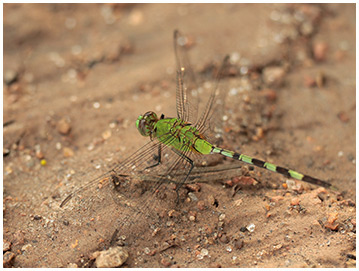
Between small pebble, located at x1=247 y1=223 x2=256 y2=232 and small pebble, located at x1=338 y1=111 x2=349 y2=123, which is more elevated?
small pebble, located at x1=338 y1=111 x2=349 y2=123

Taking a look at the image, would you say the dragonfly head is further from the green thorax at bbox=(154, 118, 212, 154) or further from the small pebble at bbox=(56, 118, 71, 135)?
the small pebble at bbox=(56, 118, 71, 135)

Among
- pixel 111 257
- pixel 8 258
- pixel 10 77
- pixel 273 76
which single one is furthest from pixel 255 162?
pixel 10 77

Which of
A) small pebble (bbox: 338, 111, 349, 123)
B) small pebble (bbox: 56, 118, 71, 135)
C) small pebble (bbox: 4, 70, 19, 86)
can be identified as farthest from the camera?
small pebble (bbox: 4, 70, 19, 86)

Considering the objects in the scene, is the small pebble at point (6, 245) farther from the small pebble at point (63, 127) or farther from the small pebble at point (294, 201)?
the small pebble at point (294, 201)

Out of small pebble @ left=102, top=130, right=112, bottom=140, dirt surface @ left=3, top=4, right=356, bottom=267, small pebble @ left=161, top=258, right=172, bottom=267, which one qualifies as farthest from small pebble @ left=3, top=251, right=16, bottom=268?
small pebble @ left=102, top=130, right=112, bottom=140

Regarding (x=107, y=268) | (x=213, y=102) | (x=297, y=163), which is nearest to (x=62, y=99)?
(x=213, y=102)

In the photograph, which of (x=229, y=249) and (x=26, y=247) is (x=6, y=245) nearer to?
(x=26, y=247)

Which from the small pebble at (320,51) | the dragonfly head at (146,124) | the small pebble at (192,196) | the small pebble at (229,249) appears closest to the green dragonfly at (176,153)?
the dragonfly head at (146,124)
